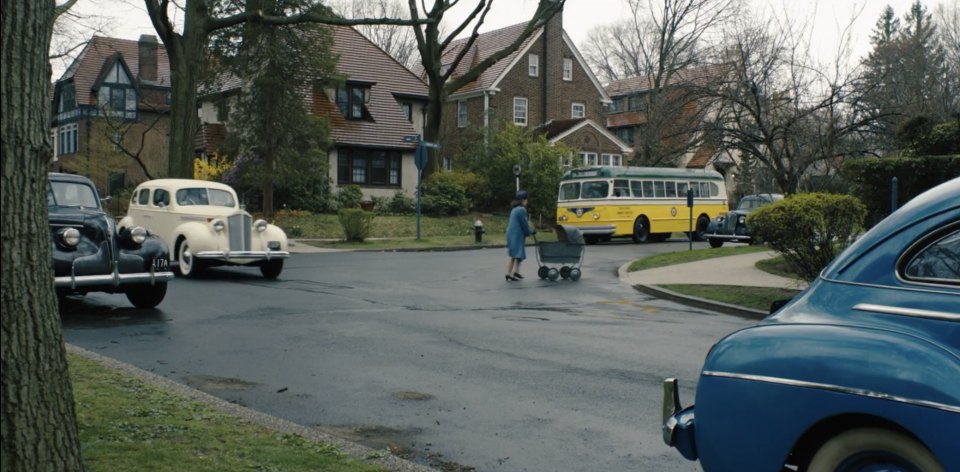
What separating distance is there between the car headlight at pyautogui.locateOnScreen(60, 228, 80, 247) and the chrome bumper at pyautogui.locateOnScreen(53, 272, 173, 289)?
44 cm

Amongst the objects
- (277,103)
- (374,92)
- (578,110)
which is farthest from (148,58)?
(277,103)

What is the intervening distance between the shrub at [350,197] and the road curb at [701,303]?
2316 cm

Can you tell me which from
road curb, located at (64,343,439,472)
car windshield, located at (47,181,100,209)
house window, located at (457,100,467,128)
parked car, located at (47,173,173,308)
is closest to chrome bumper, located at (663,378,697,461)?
road curb, located at (64,343,439,472)

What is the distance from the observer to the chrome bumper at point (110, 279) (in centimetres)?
1280

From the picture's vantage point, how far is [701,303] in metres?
15.9

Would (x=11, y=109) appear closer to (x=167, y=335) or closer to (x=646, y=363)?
(x=646, y=363)

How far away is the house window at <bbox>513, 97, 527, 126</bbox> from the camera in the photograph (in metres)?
56.2

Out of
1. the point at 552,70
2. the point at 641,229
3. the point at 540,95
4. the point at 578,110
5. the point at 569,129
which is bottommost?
the point at 641,229

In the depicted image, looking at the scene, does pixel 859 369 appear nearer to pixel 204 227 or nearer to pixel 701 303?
pixel 701 303

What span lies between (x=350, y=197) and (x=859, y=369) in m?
37.6

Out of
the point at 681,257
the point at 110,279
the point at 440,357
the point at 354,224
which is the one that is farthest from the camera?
the point at 354,224

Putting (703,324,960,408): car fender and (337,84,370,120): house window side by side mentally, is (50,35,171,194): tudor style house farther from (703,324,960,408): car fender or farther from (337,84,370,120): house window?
(703,324,960,408): car fender

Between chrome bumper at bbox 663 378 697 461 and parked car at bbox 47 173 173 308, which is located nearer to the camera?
chrome bumper at bbox 663 378 697 461

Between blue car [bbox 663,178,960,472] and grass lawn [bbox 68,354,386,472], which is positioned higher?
blue car [bbox 663,178,960,472]
